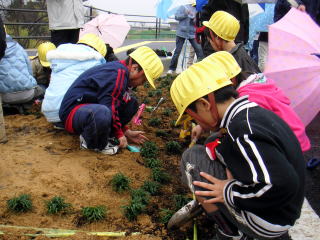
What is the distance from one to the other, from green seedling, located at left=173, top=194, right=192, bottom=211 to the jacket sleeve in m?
1.01

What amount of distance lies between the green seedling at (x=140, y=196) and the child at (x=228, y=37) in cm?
165

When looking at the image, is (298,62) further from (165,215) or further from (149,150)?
(149,150)

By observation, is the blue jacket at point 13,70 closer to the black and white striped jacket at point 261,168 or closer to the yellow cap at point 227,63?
the yellow cap at point 227,63

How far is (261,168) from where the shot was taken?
5.46 feet

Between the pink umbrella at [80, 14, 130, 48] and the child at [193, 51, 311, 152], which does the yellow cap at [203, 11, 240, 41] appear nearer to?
the child at [193, 51, 311, 152]

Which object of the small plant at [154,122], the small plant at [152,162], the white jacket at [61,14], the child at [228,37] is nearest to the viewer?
the small plant at [152,162]

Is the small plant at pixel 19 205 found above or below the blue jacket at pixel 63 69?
below

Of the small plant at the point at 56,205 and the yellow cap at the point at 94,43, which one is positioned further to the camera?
the yellow cap at the point at 94,43

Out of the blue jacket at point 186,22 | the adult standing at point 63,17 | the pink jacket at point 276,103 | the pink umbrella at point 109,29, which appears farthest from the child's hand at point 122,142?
the blue jacket at point 186,22

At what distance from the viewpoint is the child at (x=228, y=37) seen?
3.64 m

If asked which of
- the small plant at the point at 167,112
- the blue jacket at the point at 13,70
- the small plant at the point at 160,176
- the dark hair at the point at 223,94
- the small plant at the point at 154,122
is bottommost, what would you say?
the small plant at the point at 167,112

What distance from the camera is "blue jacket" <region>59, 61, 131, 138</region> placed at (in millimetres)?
3484

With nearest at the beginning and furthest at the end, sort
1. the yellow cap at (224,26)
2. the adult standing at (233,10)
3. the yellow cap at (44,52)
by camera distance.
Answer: the yellow cap at (224,26), the adult standing at (233,10), the yellow cap at (44,52)

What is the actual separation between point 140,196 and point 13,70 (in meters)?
2.61
